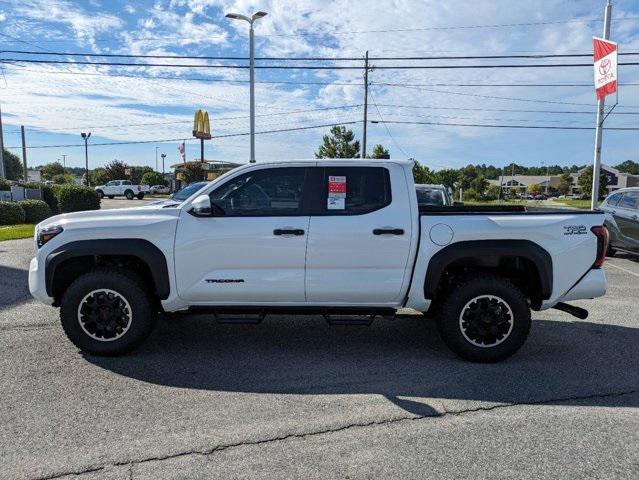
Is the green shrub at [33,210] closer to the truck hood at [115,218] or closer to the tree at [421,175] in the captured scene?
the truck hood at [115,218]

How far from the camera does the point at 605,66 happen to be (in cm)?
1588

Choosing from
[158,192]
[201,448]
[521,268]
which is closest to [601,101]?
[521,268]

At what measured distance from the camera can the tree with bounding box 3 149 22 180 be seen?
79250 millimetres

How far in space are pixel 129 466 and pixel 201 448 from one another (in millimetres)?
429

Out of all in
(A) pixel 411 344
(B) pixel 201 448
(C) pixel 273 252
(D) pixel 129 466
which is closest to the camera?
(D) pixel 129 466

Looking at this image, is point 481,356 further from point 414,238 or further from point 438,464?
point 438,464

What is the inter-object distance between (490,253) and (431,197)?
7375 millimetres

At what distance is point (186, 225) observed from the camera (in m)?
4.57

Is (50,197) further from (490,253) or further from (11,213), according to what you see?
(490,253)

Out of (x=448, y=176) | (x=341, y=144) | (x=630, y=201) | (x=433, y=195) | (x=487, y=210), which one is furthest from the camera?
(x=448, y=176)

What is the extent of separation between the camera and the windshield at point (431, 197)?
11508 millimetres

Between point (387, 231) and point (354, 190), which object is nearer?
point (387, 231)

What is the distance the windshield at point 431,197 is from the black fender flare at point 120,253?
7.84 metres

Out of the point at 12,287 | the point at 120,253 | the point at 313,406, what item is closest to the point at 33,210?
the point at 12,287
